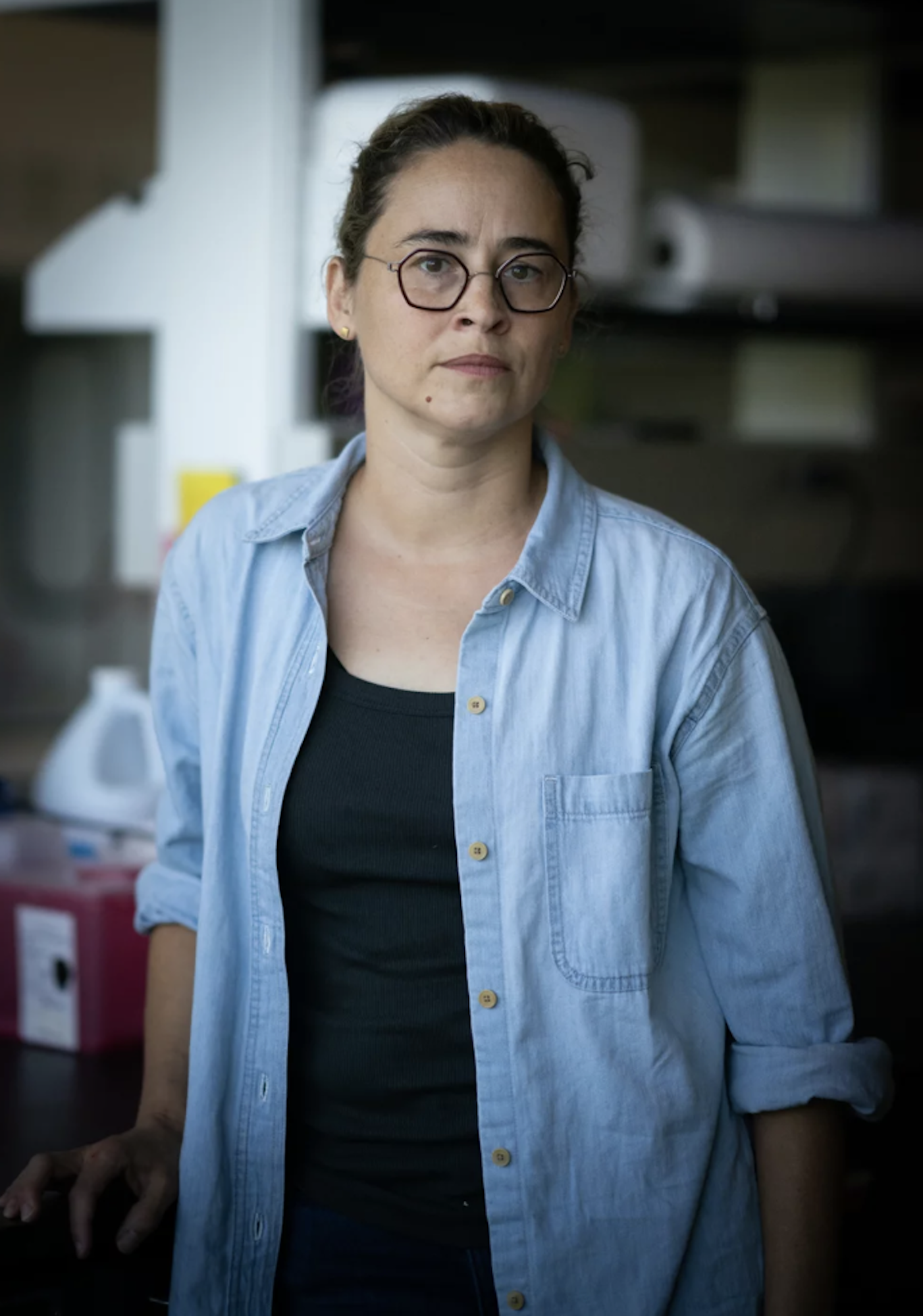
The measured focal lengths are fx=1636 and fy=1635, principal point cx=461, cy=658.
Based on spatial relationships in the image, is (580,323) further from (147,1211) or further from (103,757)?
(103,757)

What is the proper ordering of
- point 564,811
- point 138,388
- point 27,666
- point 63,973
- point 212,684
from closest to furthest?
point 564,811 < point 212,684 < point 63,973 < point 138,388 < point 27,666

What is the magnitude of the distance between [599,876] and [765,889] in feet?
0.39

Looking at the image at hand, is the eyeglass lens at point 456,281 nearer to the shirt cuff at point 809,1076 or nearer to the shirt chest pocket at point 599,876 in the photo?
the shirt chest pocket at point 599,876

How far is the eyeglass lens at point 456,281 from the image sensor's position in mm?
1172

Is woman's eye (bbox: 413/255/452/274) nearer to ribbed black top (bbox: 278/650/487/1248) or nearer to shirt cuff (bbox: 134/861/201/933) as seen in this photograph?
ribbed black top (bbox: 278/650/487/1248)

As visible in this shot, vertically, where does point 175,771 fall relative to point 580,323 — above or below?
below

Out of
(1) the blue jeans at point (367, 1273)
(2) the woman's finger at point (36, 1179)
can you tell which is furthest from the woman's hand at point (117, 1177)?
(1) the blue jeans at point (367, 1273)

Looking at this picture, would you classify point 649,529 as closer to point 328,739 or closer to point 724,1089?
point 328,739

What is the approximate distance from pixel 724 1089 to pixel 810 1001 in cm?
9

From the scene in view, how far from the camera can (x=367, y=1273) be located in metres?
1.18

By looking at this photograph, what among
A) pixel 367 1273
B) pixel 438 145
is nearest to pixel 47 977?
pixel 367 1273

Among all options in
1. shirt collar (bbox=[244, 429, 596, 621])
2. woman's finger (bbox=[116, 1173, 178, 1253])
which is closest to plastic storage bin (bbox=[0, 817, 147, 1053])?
woman's finger (bbox=[116, 1173, 178, 1253])

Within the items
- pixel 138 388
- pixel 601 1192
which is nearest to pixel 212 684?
pixel 601 1192

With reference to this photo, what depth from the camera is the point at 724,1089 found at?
120 centimetres
